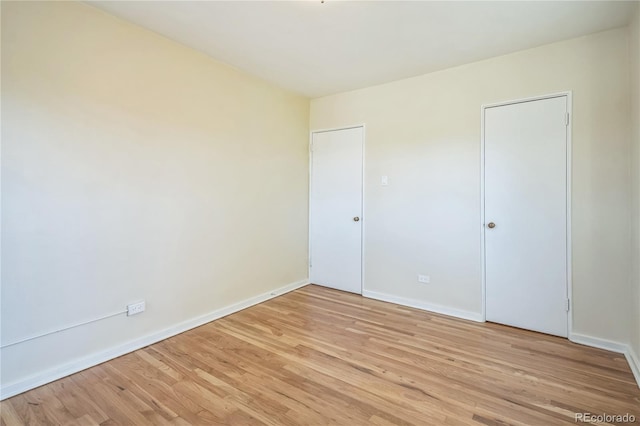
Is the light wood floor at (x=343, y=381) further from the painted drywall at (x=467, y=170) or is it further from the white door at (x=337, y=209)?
the white door at (x=337, y=209)

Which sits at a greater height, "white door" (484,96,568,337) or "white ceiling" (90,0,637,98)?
"white ceiling" (90,0,637,98)

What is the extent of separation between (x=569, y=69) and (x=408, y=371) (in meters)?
2.85

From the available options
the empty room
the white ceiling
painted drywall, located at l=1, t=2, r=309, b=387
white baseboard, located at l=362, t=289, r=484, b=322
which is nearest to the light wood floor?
the empty room

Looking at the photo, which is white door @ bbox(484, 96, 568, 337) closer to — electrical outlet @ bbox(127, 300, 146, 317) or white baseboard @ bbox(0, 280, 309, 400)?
white baseboard @ bbox(0, 280, 309, 400)

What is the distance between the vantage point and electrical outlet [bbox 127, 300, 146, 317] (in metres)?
2.42

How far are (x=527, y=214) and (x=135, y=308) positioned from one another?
3.52 metres

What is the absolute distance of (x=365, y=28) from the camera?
7.93 feet

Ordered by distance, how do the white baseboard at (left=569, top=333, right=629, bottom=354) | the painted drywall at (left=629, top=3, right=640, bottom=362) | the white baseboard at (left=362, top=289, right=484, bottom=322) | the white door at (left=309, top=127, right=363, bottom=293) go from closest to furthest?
the painted drywall at (left=629, top=3, right=640, bottom=362) < the white baseboard at (left=569, top=333, right=629, bottom=354) < the white baseboard at (left=362, top=289, right=484, bottom=322) < the white door at (left=309, top=127, right=363, bottom=293)

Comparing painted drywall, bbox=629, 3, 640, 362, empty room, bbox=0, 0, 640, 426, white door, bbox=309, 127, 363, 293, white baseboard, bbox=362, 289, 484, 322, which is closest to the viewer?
empty room, bbox=0, 0, 640, 426

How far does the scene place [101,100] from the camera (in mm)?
2225

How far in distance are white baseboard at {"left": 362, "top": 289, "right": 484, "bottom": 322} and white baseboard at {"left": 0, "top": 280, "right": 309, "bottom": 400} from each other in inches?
55.6

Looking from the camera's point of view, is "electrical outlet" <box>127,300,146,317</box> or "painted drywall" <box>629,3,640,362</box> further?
"electrical outlet" <box>127,300,146,317</box>

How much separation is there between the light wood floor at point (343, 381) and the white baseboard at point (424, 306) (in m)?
0.23

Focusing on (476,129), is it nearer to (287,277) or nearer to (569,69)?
(569,69)
